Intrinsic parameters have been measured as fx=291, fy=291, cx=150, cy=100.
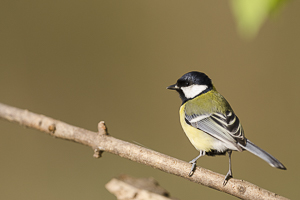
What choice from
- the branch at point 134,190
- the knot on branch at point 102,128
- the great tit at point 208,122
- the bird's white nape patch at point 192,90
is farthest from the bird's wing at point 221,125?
the branch at point 134,190

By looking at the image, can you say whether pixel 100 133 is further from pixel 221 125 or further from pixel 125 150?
pixel 221 125

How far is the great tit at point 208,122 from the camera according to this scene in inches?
30.6

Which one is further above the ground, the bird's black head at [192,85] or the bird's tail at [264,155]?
the bird's black head at [192,85]

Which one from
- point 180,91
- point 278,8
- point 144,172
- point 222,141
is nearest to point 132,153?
point 222,141

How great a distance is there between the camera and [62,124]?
0.73 meters

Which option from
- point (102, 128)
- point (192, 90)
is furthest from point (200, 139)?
point (102, 128)

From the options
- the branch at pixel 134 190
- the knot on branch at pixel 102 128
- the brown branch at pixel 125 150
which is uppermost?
the knot on branch at pixel 102 128

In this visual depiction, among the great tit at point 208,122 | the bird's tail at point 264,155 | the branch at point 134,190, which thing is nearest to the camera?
the branch at point 134,190

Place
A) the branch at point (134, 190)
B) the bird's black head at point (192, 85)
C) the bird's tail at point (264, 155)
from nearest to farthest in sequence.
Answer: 1. the branch at point (134, 190)
2. the bird's tail at point (264, 155)
3. the bird's black head at point (192, 85)

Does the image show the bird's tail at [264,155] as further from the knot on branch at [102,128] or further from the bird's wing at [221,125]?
the knot on branch at [102,128]

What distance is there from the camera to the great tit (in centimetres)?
78

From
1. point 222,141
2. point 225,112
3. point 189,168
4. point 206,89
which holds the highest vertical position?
point 206,89

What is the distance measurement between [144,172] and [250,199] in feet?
3.65

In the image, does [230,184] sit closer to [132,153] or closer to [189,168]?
[189,168]
